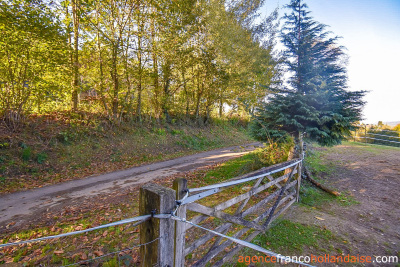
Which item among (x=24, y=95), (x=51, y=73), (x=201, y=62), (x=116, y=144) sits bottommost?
(x=116, y=144)

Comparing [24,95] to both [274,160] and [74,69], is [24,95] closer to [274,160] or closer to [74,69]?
[74,69]

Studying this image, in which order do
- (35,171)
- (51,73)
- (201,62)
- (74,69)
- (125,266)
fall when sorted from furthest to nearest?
(201,62)
(74,69)
(51,73)
(35,171)
(125,266)

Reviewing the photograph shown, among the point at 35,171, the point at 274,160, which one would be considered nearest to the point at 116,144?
the point at 35,171

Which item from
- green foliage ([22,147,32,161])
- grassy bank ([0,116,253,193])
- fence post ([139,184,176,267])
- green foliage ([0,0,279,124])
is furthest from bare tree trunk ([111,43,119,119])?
fence post ([139,184,176,267])

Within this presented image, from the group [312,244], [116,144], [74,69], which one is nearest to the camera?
[312,244]

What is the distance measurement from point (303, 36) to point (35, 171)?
1257 cm

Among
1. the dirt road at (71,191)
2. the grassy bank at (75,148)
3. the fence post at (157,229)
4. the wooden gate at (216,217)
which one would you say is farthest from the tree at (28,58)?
the fence post at (157,229)

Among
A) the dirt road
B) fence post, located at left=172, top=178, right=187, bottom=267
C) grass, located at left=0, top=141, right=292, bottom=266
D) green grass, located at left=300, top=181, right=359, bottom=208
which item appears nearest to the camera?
fence post, located at left=172, top=178, right=187, bottom=267

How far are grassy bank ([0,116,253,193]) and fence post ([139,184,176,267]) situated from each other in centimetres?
780

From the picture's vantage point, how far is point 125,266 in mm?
3258

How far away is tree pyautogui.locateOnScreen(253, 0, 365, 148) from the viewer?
6.69 meters

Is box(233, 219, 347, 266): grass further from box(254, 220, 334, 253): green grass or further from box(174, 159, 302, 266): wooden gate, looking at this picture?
box(174, 159, 302, 266): wooden gate

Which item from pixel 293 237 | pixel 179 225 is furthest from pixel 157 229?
pixel 293 237

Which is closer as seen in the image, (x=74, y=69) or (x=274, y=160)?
(x=274, y=160)
